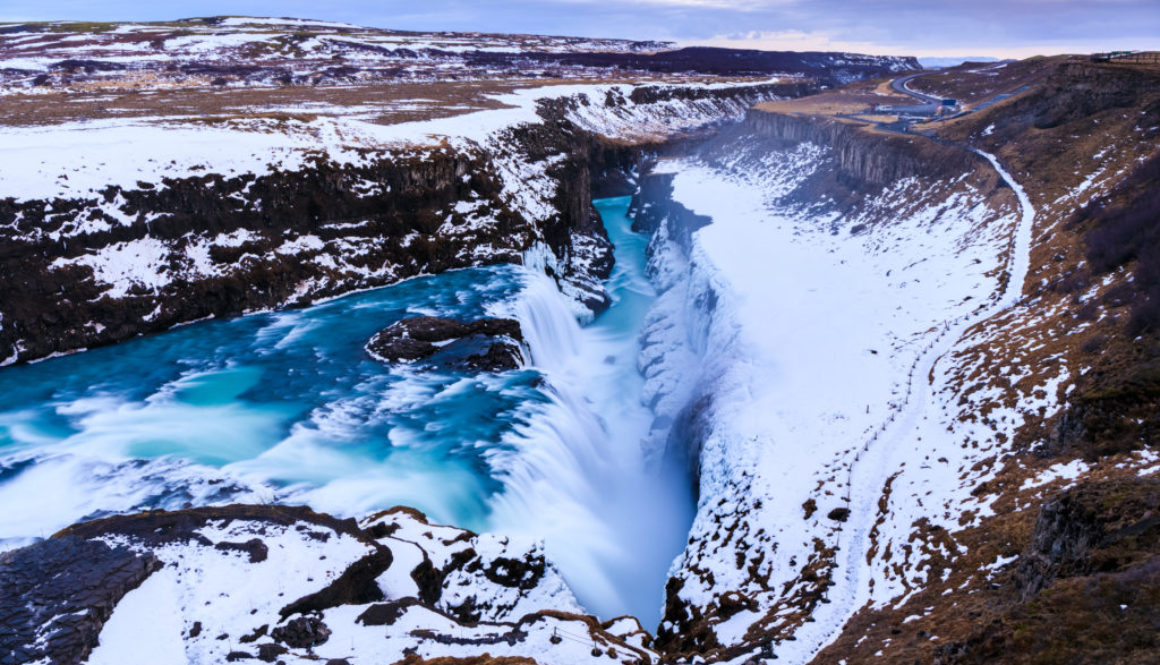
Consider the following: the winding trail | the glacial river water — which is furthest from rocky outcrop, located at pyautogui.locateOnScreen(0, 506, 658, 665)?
the winding trail

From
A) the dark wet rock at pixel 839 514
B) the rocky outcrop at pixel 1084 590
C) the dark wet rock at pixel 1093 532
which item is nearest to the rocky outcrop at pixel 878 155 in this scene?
the dark wet rock at pixel 839 514

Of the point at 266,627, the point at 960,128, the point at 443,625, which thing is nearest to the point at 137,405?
the point at 266,627

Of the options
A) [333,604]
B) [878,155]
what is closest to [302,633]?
[333,604]

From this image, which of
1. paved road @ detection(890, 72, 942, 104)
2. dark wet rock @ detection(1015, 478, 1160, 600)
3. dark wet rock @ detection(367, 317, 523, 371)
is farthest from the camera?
paved road @ detection(890, 72, 942, 104)

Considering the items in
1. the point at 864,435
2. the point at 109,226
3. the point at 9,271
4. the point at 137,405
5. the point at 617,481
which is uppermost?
the point at 109,226

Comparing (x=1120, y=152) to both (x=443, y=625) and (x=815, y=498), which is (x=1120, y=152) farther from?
(x=443, y=625)

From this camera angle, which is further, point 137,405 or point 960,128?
point 960,128

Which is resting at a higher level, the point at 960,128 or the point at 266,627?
the point at 960,128

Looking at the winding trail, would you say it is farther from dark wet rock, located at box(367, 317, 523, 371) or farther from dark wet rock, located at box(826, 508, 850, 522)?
dark wet rock, located at box(367, 317, 523, 371)
